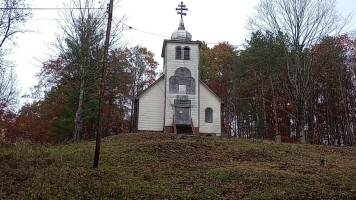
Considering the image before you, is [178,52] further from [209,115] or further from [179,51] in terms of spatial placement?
[209,115]

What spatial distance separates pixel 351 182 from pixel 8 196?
1127cm

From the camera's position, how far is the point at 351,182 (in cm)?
1288

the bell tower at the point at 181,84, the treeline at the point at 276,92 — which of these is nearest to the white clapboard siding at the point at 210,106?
the bell tower at the point at 181,84

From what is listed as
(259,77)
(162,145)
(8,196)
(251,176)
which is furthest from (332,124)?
(8,196)

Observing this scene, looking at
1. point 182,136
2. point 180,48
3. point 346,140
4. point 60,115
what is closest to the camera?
point 182,136

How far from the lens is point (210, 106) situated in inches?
1184

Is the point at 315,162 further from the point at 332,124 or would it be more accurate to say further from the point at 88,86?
the point at 332,124

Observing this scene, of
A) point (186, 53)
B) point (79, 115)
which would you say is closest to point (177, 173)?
point (79, 115)

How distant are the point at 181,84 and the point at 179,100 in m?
1.34

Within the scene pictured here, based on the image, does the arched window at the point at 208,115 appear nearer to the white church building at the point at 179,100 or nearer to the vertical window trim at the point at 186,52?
the white church building at the point at 179,100

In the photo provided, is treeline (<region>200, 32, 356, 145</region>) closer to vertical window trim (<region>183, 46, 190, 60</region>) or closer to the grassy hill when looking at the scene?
vertical window trim (<region>183, 46, 190, 60</region>)

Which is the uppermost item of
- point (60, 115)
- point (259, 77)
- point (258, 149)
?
point (259, 77)

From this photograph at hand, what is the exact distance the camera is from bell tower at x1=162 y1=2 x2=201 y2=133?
2864 cm

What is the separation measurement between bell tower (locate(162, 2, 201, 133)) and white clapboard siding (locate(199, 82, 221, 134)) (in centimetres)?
86
